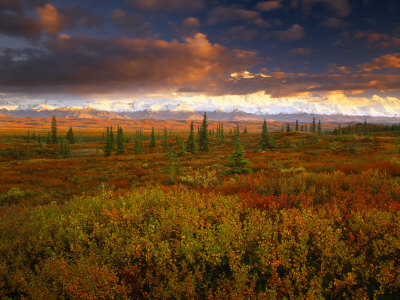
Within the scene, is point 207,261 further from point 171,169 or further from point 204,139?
point 204,139

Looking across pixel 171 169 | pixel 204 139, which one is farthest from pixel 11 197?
pixel 204 139

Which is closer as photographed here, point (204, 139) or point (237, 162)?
point (237, 162)

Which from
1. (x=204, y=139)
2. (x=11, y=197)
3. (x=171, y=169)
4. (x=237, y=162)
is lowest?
(x=11, y=197)

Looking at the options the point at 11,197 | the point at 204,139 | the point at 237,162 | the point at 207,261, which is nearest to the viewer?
the point at 207,261

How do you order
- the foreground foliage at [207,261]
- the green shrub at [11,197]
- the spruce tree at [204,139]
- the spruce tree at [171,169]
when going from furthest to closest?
1. the spruce tree at [204,139]
2. the spruce tree at [171,169]
3. the green shrub at [11,197]
4. the foreground foliage at [207,261]

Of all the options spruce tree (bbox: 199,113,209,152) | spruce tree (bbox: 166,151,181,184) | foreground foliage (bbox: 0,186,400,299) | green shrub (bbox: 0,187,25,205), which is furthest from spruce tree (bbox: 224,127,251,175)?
spruce tree (bbox: 199,113,209,152)

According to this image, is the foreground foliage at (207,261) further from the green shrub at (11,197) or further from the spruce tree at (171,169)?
the spruce tree at (171,169)

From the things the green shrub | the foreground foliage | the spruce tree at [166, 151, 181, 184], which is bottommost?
the green shrub

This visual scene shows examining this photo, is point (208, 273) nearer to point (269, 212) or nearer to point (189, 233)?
point (189, 233)

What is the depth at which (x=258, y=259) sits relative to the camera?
10.7 feet

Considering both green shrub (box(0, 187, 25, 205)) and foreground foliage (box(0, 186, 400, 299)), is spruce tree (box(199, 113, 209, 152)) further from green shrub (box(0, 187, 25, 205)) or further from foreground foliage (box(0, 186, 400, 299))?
foreground foliage (box(0, 186, 400, 299))

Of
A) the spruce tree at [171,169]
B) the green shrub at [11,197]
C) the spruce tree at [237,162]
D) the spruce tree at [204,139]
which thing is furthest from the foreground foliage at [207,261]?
the spruce tree at [204,139]

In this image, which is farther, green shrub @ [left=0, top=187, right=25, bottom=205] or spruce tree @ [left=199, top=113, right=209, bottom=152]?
spruce tree @ [left=199, top=113, right=209, bottom=152]

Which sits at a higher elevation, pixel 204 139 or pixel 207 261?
pixel 204 139
